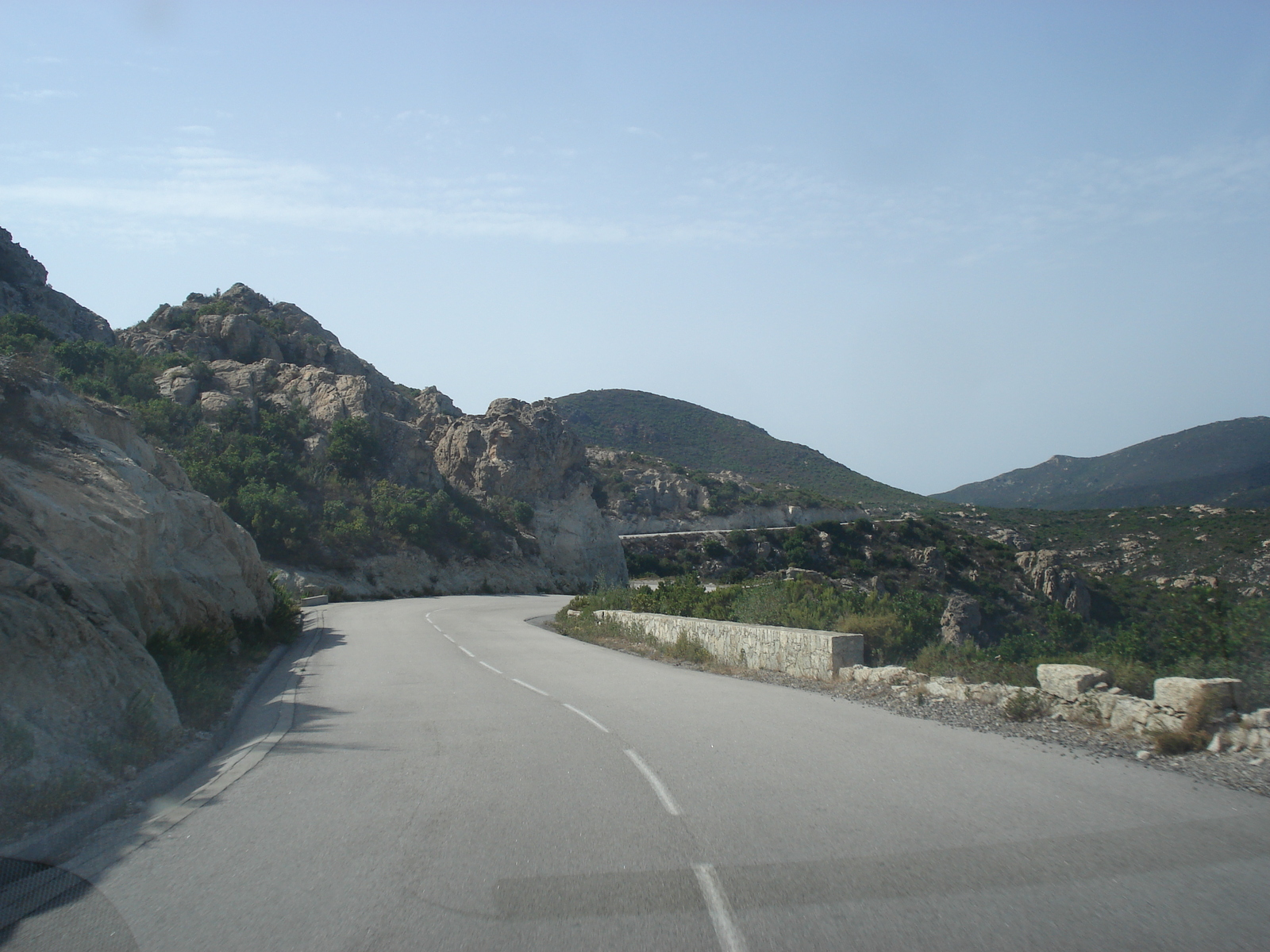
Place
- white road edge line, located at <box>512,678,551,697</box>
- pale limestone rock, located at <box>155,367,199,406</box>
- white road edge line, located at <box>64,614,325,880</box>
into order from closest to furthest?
white road edge line, located at <box>64,614,325,880</box>
white road edge line, located at <box>512,678,551,697</box>
pale limestone rock, located at <box>155,367,199,406</box>

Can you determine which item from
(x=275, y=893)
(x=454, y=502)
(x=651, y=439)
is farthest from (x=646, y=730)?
(x=651, y=439)

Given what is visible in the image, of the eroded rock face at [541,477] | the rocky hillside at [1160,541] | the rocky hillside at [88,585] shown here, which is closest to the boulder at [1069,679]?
the rocky hillside at [88,585]

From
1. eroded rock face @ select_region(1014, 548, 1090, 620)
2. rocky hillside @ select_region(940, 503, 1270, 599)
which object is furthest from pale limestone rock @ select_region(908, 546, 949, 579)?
rocky hillside @ select_region(940, 503, 1270, 599)

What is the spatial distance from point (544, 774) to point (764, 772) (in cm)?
192

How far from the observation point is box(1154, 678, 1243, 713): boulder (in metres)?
7.67

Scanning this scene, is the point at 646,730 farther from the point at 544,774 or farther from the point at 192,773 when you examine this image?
the point at 192,773

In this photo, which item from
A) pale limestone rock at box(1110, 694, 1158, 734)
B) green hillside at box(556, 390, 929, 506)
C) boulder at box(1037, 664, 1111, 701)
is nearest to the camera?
pale limestone rock at box(1110, 694, 1158, 734)

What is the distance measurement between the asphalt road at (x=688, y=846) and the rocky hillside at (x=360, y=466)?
119ft

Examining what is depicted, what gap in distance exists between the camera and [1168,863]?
4801 mm

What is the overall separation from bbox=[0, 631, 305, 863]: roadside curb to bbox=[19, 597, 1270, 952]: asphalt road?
0.75ft

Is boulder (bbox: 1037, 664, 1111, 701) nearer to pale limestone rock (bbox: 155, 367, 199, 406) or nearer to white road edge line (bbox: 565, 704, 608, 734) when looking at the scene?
white road edge line (bbox: 565, 704, 608, 734)

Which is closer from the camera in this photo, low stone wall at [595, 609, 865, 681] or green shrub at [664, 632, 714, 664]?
low stone wall at [595, 609, 865, 681]

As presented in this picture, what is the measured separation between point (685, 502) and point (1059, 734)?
82.1 m

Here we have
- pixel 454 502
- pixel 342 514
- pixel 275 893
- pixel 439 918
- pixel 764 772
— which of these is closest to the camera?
pixel 439 918
